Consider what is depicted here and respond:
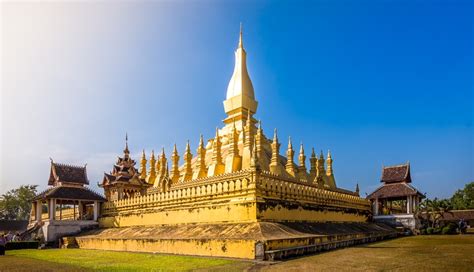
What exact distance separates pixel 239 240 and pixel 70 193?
18428 mm

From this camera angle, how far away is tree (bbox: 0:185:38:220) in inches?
2192

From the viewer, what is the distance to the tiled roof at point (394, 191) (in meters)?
31.0

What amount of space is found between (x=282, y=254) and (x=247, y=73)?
25.8 meters

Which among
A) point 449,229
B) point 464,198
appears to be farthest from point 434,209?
point 464,198

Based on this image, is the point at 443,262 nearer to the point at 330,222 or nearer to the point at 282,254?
the point at 282,254

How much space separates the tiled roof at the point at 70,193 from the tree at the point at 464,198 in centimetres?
4939

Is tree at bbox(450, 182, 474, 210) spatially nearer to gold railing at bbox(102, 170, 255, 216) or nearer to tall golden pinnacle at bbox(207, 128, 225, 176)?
tall golden pinnacle at bbox(207, 128, 225, 176)

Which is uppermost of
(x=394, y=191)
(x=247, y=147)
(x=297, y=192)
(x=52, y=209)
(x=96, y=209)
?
(x=247, y=147)

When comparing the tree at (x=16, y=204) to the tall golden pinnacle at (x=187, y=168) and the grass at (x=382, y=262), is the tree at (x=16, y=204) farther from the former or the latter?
the grass at (x=382, y=262)

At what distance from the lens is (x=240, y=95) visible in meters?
34.0

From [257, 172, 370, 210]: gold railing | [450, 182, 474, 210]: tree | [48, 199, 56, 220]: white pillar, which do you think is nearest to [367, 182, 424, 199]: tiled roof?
[257, 172, 370, 210]: gold railing

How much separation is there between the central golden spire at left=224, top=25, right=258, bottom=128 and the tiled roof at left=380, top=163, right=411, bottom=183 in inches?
509

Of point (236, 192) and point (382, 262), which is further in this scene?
point (236, 192)

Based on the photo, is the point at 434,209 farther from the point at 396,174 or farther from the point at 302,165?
the point at 302,165
